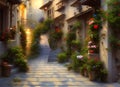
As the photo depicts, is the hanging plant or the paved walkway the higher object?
the hanging plant

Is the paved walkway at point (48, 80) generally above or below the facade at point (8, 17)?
below

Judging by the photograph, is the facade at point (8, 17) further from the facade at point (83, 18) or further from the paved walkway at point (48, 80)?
the facade at point (83, 18)

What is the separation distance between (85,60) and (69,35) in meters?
5.88

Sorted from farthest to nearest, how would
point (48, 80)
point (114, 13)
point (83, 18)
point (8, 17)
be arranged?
point (83, 18) < point (8, 17) < point (48, 80) < point (114, 13)

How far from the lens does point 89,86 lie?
10664mm

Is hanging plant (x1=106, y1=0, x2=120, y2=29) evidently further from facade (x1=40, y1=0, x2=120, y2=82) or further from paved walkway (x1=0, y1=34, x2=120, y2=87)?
paved walkway (x1=0, y1=34, x2=120, y2=87)

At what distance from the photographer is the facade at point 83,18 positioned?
11.6 m

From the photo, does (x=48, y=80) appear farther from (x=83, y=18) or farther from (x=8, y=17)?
(x=83, y=18)

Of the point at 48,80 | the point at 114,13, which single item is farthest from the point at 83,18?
the point at 48,80

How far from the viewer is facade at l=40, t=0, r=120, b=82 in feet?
38.1

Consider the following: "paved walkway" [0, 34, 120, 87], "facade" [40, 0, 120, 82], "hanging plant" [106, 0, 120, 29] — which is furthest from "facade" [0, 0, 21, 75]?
"hanging plant" [106, 0, 120, 29]

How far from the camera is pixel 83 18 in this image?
17.0 metres

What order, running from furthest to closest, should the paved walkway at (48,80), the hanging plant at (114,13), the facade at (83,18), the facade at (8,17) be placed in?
the facade at (8,17) → the facade at (83,18) → the hanging plant at (114,13) → the paved walkway at (48,80)

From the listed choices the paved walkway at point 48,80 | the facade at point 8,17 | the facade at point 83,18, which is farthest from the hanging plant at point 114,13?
the facade at point 8,17
